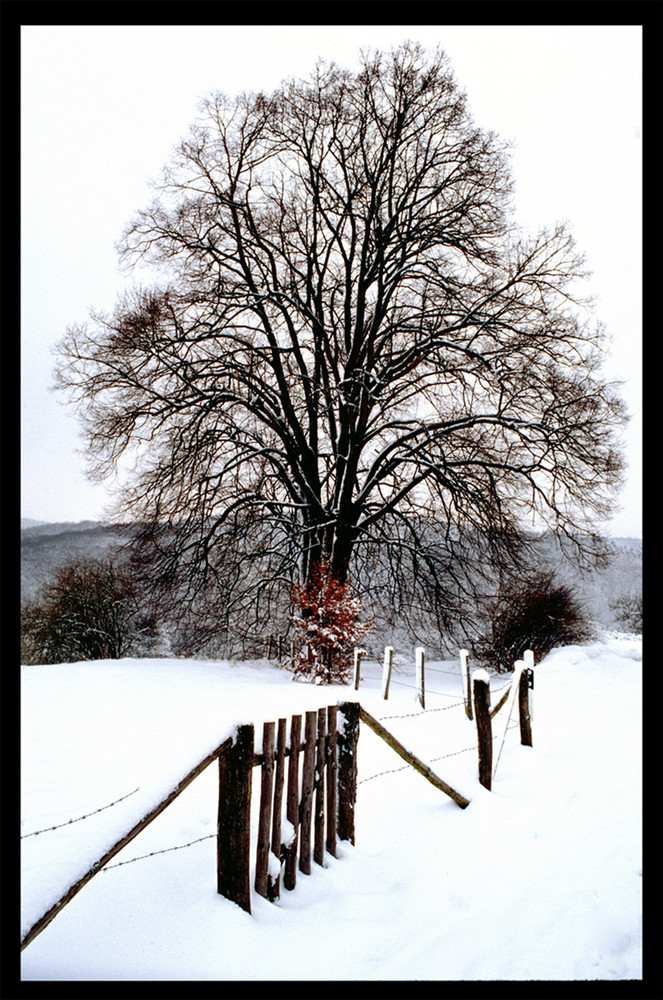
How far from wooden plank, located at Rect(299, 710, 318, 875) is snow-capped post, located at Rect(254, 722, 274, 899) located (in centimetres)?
38

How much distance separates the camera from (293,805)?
144 inches

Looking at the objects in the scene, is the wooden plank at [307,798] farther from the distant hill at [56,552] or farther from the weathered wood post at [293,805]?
the distant hill at [56,552]

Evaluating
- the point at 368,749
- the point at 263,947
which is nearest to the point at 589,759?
the point at 368,749

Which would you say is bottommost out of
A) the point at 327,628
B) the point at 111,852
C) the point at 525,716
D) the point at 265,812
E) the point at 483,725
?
the point at 327,628

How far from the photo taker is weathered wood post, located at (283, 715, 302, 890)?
3566 millimetres

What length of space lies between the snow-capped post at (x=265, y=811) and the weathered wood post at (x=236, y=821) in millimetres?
152

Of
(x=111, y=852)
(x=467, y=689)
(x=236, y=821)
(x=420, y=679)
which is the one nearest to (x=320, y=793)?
(x=236, y=821)

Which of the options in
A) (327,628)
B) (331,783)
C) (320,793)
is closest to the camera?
(320,793)

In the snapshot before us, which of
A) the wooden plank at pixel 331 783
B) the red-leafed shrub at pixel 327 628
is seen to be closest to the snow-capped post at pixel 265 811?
the wooden plank at pixel 331 783

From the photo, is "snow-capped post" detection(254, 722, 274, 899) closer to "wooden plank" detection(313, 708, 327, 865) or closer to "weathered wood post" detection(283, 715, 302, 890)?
"weathered wood post" detection(283, 715, 302, 890)

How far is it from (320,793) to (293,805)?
355mm

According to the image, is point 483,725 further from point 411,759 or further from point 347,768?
point 347,768

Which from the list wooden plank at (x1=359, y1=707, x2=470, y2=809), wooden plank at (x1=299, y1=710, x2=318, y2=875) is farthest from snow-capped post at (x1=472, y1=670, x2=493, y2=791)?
wooden plank at (x1=299, y1=710, x2=318, y2=875)

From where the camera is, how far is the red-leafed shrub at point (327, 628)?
14.4 meters
